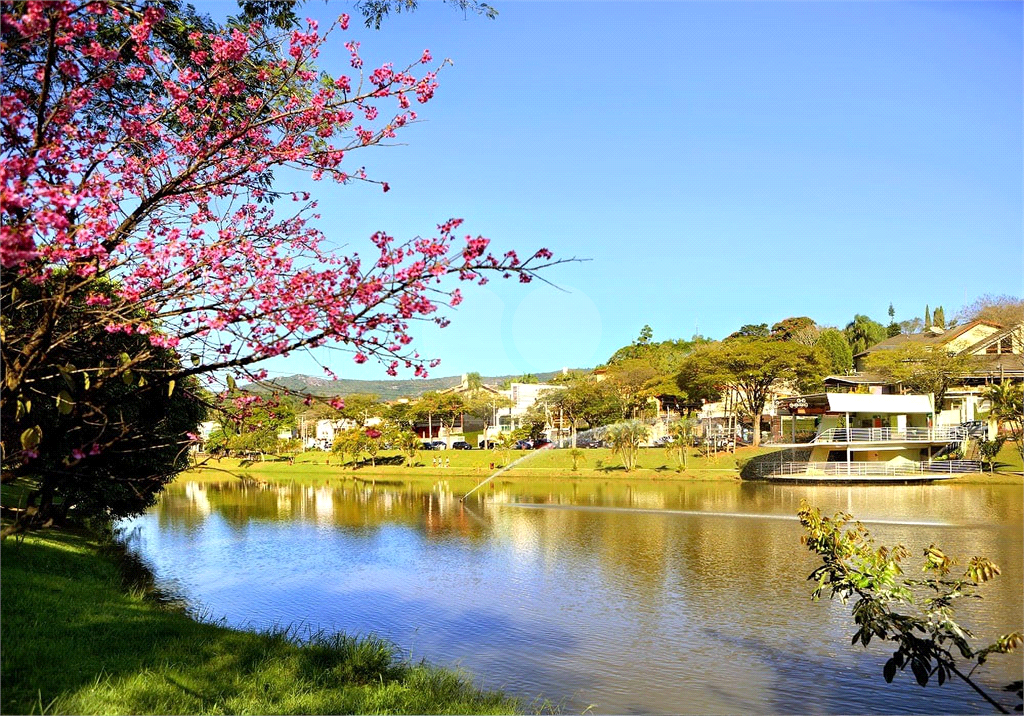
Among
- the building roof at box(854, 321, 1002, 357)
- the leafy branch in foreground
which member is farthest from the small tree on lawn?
the leafy branch in foreground

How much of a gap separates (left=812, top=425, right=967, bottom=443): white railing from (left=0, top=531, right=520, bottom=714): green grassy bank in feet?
165

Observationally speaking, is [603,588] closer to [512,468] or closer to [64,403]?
[64,403]

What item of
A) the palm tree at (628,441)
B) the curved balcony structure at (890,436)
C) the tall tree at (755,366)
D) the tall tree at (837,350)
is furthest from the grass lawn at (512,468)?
the tall tree at (837,350)

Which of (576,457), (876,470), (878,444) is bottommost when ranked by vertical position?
(876,470)

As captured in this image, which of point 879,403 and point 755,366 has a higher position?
point 755,366

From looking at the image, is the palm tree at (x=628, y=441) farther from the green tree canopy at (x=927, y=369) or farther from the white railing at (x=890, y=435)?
the green tree canopy at (x=927, y=369)

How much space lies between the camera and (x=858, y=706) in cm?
1242

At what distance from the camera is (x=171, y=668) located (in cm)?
982

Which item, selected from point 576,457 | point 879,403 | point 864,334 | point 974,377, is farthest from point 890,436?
point 864,334

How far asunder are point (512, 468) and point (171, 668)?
208 feet

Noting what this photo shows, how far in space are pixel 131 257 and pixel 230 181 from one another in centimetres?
98

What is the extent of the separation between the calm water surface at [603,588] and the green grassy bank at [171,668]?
2375 mm

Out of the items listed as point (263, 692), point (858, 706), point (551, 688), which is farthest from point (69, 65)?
point (858, 706)

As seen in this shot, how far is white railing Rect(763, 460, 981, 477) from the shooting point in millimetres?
54656
